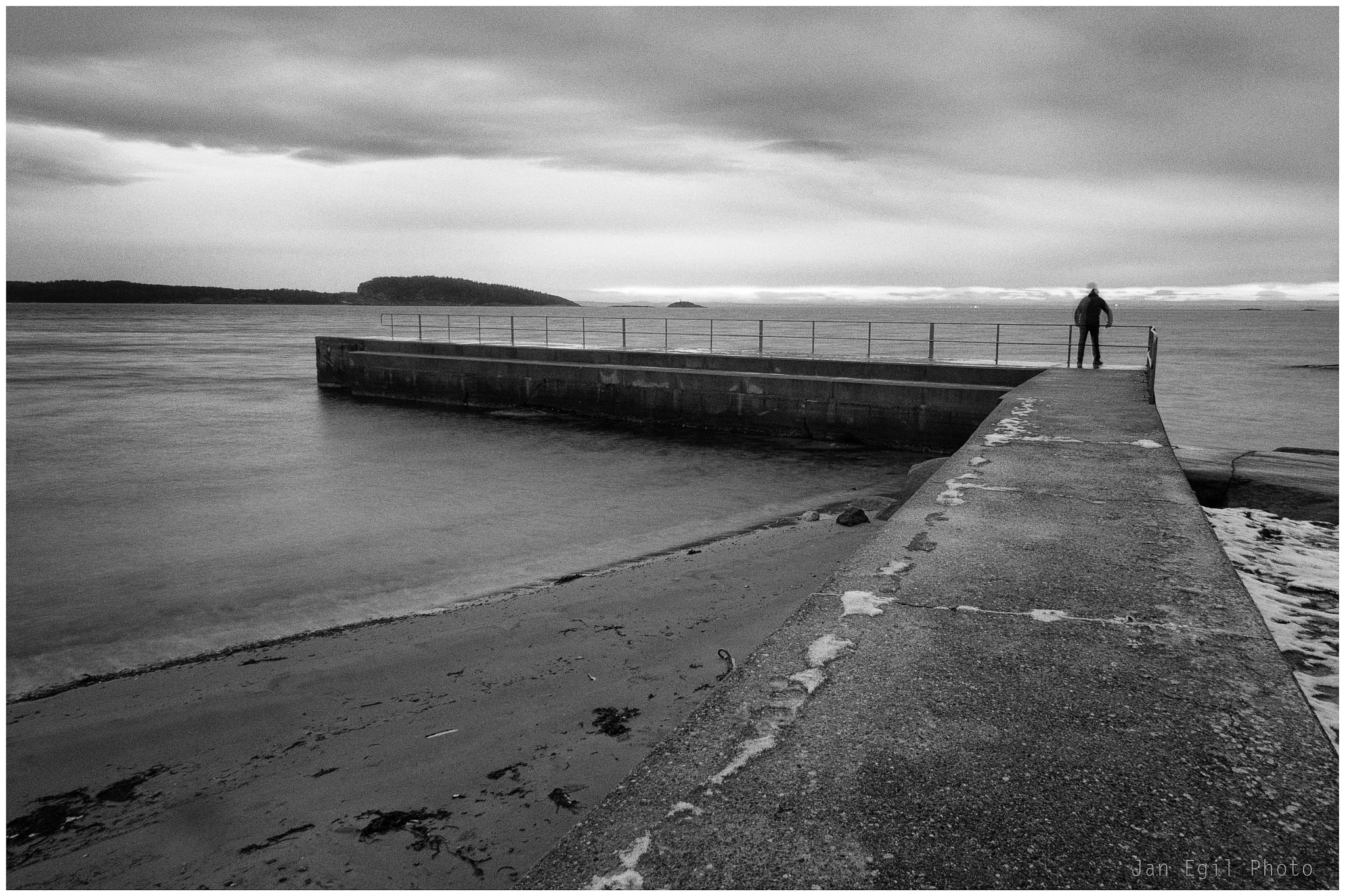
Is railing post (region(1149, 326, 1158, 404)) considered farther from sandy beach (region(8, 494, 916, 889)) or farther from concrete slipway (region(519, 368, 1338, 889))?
concrete slipway (region(519, 368, 1338, 889))

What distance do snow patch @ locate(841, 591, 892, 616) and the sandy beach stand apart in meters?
1.12

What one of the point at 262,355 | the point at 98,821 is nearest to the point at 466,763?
the point at 98,821

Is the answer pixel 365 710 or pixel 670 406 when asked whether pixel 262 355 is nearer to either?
pixel 670 406

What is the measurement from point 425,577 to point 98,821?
409 centimetres

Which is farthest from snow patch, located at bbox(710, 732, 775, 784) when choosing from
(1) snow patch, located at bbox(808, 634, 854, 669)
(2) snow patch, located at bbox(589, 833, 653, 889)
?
(1) snow patch, located at bbox(808, 634, 854, 669)

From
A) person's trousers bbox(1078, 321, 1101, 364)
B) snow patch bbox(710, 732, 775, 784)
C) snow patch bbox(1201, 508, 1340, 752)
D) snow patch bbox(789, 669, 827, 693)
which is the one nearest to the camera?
snow patch bbox(710, 732, 775, 784)

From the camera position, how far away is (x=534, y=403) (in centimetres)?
1967

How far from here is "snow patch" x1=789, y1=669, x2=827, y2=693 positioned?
2.48 m

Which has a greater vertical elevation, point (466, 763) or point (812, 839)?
point (812, 839)

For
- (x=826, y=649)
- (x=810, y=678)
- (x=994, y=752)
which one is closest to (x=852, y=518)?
(x=826, y=649)

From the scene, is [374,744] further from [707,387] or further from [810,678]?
[707,387]

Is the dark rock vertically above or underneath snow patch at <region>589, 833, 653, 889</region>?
underneath

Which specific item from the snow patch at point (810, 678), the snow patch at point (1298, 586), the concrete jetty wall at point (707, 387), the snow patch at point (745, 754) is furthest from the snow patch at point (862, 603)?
the concrete jetty wall at point (707, 387)

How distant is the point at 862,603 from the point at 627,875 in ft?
5.48
